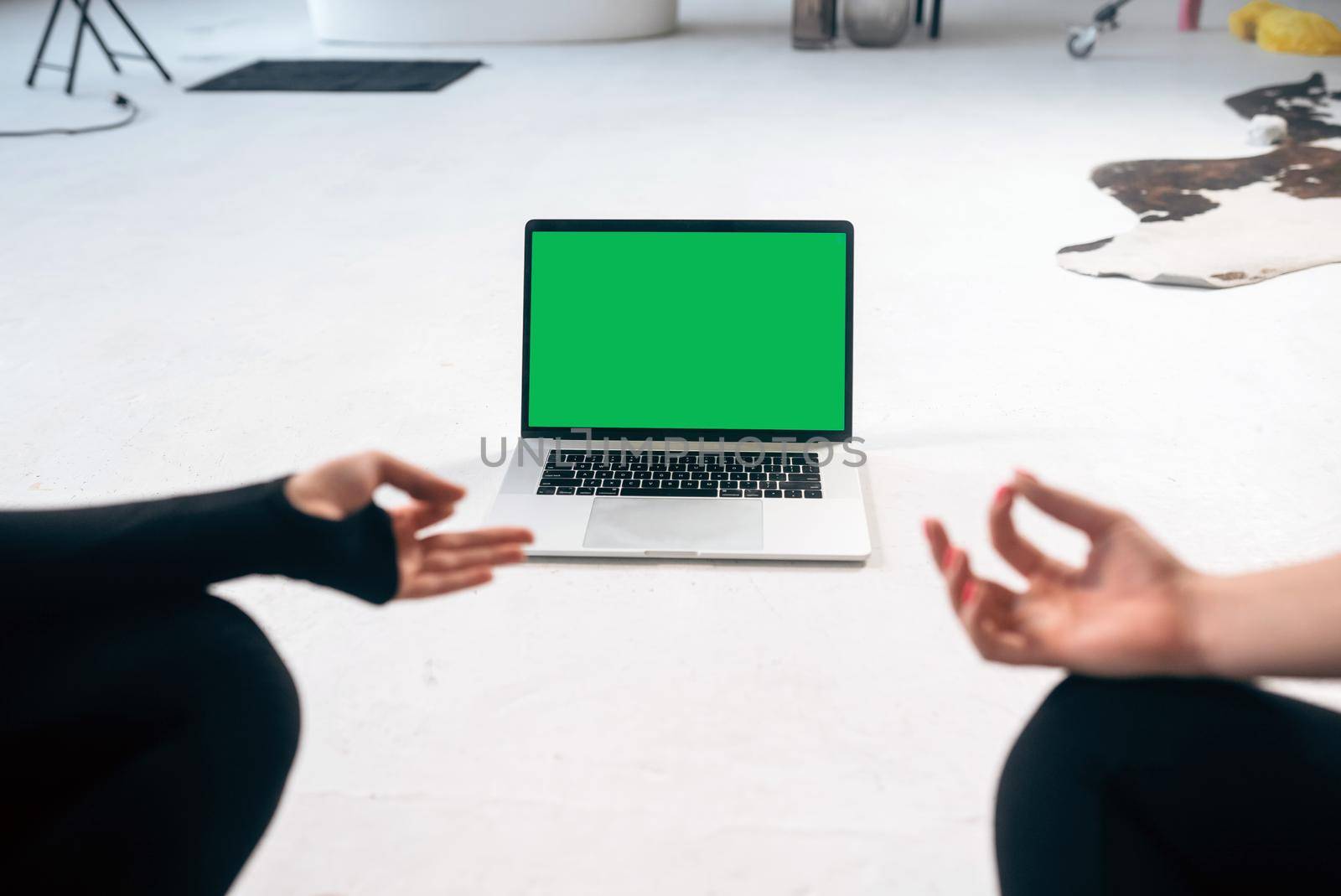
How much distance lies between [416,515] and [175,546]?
0.55ft

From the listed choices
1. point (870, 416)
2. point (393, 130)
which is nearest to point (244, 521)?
point (870, 416)

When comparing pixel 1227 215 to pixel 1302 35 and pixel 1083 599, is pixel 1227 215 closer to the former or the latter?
pixel 1083 599

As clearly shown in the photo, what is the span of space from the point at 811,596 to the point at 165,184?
258 cm

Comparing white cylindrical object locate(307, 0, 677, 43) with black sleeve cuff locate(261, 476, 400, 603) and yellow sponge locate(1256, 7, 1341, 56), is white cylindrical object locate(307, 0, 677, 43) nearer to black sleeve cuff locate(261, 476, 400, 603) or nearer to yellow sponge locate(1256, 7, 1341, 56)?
yellow sponge locate(1256, 7, 1341, 56)

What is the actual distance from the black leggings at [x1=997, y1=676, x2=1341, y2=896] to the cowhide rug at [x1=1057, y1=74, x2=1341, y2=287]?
1.72 m

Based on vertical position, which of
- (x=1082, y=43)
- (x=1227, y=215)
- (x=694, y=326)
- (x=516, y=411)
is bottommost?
(x=516, y=411)

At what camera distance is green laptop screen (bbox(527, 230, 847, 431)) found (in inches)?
53.4

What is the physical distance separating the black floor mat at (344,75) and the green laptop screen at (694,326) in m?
3.12

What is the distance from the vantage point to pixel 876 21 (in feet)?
15.3

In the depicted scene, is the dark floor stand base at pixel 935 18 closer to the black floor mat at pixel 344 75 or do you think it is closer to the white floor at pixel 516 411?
the white floor at pixel 516 411

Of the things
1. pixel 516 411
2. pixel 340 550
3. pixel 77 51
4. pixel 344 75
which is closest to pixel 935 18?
pixel 344 75

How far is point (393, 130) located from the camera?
3482mm

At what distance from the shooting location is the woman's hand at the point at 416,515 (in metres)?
0.72

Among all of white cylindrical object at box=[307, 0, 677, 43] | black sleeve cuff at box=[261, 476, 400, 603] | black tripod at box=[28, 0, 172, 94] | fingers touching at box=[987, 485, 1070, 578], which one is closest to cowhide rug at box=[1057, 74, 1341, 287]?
fingers touching at box=[987, 485, 1070, 578]
